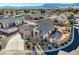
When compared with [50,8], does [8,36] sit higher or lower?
lower

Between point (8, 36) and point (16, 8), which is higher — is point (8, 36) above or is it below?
below

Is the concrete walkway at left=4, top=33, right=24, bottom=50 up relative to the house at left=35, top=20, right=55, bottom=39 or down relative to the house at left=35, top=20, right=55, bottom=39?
down

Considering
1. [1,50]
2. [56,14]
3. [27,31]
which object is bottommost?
[1,50]

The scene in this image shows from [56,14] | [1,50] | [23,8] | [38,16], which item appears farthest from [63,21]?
[1,50]

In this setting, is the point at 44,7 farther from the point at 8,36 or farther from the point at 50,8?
the point at 8,36

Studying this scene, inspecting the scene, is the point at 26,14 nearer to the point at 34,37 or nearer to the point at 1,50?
the point at 34,37

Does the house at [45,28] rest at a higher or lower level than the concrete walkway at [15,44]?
higher

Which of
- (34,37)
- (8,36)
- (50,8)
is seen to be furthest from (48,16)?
(8,36)

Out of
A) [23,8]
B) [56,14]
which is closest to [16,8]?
[23,8]
